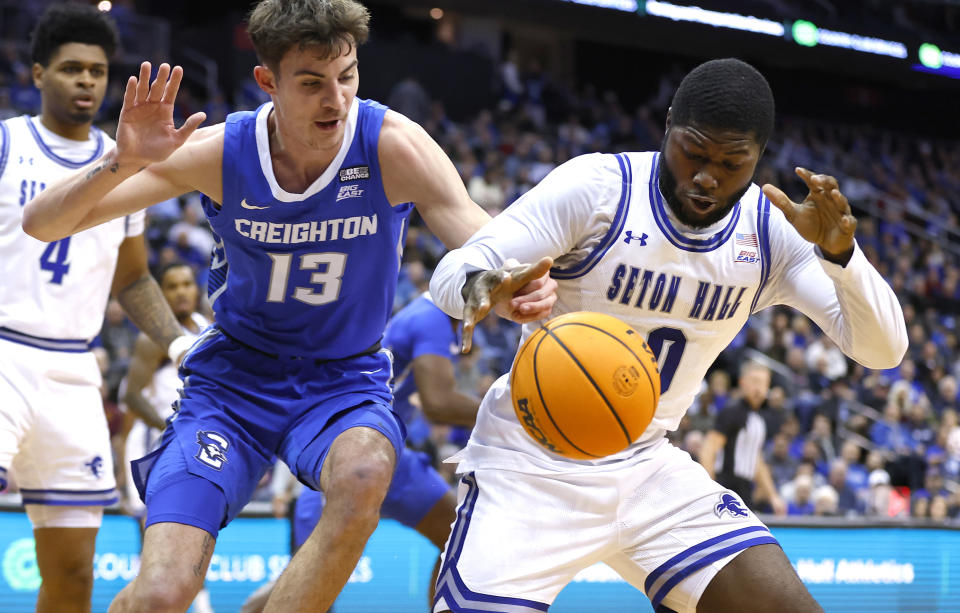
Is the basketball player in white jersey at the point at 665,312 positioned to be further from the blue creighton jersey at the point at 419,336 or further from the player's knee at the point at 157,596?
the blue creighton jersey at the point at 419,336

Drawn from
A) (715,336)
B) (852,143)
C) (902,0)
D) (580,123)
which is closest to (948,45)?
(902,0)

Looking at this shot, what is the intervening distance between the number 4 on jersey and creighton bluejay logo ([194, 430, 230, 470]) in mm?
1584

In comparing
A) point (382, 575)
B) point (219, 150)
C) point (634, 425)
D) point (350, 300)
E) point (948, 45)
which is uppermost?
point (948, 45)

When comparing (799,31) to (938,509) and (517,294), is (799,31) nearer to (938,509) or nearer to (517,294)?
(938,509)

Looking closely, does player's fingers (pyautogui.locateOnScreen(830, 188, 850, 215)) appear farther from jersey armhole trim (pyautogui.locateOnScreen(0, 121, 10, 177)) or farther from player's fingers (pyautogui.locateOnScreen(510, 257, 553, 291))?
jersey armhole trim (pyautogui.locateOnScreen(0, 121, 10, 177))

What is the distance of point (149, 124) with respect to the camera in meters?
3.51

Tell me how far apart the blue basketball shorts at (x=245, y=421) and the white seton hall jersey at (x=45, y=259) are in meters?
1.15

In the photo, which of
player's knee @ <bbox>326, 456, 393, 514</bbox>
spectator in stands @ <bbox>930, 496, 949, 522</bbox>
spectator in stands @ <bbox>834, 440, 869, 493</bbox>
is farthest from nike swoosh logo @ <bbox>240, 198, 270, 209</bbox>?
spectator in stands @ <bbox>834, 440, 869, 493</bbox>

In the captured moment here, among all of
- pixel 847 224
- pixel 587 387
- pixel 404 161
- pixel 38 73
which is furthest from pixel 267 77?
pixel 38 73

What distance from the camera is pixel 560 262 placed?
3588mm

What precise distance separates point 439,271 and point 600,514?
94cm

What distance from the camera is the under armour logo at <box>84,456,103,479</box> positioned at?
15.4ft

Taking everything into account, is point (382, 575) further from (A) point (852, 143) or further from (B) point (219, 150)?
(A) point (852, 143)

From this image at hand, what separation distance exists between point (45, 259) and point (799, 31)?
1766 centimetres
